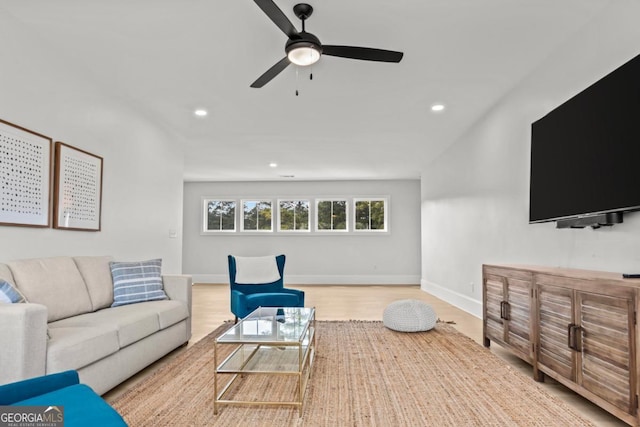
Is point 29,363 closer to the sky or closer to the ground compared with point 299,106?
closer to the ground

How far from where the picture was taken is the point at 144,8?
8.95 ft

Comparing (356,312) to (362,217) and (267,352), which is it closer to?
(267,352)

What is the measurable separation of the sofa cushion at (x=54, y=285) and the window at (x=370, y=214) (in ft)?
23.5

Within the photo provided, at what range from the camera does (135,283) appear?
355cm

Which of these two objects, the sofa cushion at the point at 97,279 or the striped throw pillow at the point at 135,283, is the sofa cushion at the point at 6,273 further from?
the striped throw pillow at the point at 135,283

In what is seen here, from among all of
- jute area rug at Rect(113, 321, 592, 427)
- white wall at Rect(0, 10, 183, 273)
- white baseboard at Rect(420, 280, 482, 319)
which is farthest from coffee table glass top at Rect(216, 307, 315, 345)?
white baseboard at Rect(420, 280, 482, 319)

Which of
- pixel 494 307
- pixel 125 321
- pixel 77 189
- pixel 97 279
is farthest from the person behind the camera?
pixel 77 189

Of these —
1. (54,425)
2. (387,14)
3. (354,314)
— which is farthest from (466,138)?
(54,425)

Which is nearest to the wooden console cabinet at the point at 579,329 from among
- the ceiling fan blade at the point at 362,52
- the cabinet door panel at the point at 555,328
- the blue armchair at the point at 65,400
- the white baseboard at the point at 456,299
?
the cabinet door panel at the point at 555,328

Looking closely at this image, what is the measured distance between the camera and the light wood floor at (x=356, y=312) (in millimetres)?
2568

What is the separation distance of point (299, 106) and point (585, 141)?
295cm

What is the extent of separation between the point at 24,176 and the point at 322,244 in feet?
23.4

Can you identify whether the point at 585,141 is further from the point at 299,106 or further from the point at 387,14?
the point at 299,106

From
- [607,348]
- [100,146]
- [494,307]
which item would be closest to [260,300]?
Answer: [100,146]
